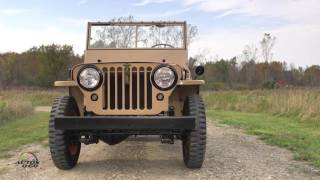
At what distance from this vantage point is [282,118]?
1830 centimetres

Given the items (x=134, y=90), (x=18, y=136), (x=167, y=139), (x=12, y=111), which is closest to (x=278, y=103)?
(x=12, y=111)

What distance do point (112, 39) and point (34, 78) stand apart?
4404 centimetres

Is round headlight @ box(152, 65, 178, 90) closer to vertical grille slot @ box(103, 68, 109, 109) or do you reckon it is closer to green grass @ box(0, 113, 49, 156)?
vertical grille slot @ box(103, 68, 109, 109)

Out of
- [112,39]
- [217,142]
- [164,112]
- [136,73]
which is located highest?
[112,39]

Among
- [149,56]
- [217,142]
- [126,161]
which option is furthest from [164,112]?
[217,142]

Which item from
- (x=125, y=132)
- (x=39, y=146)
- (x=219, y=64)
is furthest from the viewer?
(x=219, y=64)

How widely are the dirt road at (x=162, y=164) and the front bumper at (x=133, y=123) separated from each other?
29.0 inches

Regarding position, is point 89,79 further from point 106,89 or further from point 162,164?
point 162,164

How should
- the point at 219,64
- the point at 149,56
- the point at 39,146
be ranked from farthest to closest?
1. the point at 219,64
2. the point at 39,146
3. the point at 149,56

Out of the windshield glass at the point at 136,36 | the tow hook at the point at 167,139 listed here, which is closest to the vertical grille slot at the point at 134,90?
the tow hook at the point at 167,139

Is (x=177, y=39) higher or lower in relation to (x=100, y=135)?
higher

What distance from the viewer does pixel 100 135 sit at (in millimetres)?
7824

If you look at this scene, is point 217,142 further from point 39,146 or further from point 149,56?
point 39,146

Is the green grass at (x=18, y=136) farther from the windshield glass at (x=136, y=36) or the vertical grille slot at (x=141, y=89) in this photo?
the vertical grille slot at (x=141, y=89)
